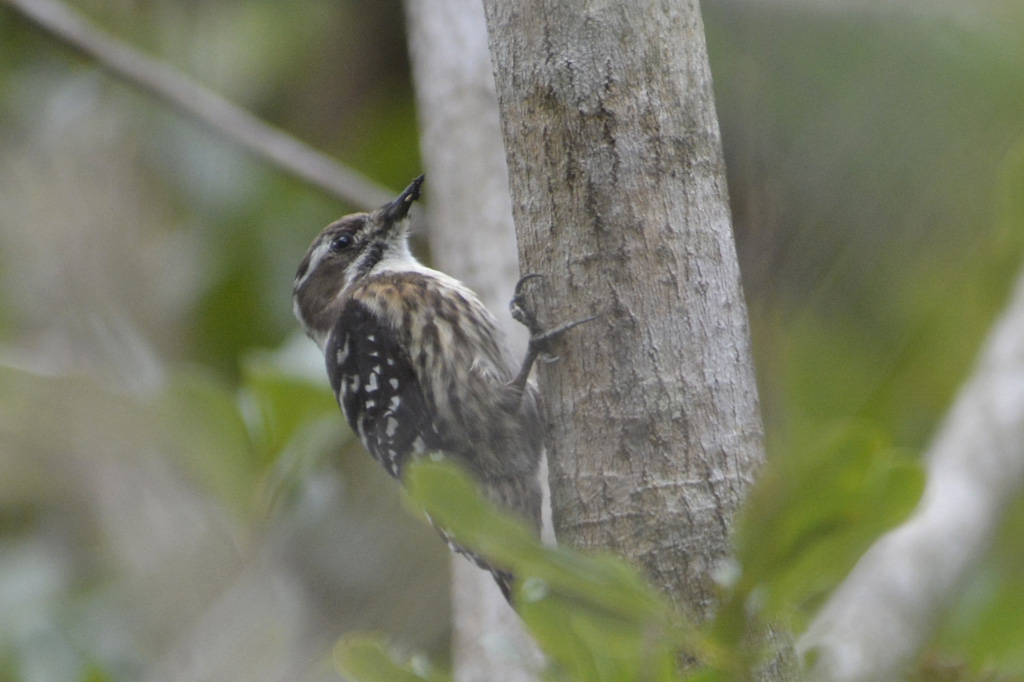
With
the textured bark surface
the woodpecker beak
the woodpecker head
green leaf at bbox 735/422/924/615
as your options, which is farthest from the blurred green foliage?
the woodpecker head

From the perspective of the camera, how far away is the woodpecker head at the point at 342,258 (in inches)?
137

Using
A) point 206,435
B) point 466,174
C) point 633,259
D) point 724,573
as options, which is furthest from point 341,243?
point 724,573

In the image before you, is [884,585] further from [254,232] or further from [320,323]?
[254,232]

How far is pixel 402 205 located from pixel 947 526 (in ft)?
5.97

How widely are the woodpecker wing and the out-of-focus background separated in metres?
0.16

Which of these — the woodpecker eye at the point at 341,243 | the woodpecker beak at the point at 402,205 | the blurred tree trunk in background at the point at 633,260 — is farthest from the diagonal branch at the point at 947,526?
the woodpecker eye at the point at 341,243

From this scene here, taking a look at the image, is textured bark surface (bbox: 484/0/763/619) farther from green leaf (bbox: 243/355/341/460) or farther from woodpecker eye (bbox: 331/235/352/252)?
woodpecker eye (bbox: 331/235/352/252)

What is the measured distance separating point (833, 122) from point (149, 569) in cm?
167

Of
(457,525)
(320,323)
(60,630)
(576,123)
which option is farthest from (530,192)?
(60,630)

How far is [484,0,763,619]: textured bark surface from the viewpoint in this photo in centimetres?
175

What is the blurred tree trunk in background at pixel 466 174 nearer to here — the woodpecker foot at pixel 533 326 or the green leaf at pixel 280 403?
the green leaf at pixel 280 403

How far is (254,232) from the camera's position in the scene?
4.30 meters

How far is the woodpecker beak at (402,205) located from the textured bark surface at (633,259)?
135cm

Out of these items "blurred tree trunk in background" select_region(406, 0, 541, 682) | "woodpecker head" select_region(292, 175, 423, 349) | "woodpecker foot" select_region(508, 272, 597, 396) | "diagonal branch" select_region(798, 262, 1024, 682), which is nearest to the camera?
"woodpecker foot" select_region(508, 272, 597, 396)
